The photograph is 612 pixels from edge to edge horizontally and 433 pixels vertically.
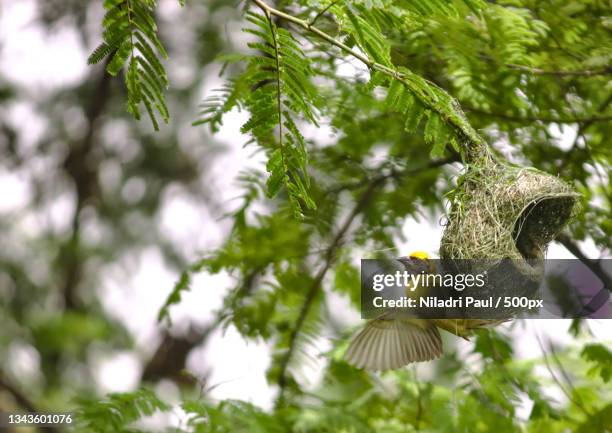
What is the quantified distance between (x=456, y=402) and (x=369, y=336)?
74 cm

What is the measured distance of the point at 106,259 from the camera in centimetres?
526

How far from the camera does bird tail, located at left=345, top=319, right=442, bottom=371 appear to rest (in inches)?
71.8

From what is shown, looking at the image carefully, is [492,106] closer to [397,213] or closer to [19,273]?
[397,213]

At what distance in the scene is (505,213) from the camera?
1.61 m

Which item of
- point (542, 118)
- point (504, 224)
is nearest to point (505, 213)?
point (504, 224)

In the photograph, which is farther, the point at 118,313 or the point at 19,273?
the point at 118,313

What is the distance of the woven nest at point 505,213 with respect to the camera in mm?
1574

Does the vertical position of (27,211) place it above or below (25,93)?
below

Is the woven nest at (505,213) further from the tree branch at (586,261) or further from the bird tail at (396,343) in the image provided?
the tree branch at (586,261)

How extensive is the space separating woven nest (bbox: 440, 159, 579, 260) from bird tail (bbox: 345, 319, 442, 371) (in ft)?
0.85

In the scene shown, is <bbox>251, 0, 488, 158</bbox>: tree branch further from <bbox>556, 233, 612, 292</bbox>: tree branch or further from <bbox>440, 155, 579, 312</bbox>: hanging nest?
<bbox>556, 233, 612, 292</bbox>: tree branch

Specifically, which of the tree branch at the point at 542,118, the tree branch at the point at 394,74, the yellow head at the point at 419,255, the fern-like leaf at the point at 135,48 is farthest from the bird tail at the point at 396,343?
the fern-like leaf at the point at 135,48

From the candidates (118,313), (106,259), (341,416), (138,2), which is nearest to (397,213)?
(341,416)

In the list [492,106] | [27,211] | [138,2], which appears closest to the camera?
[138,2]
